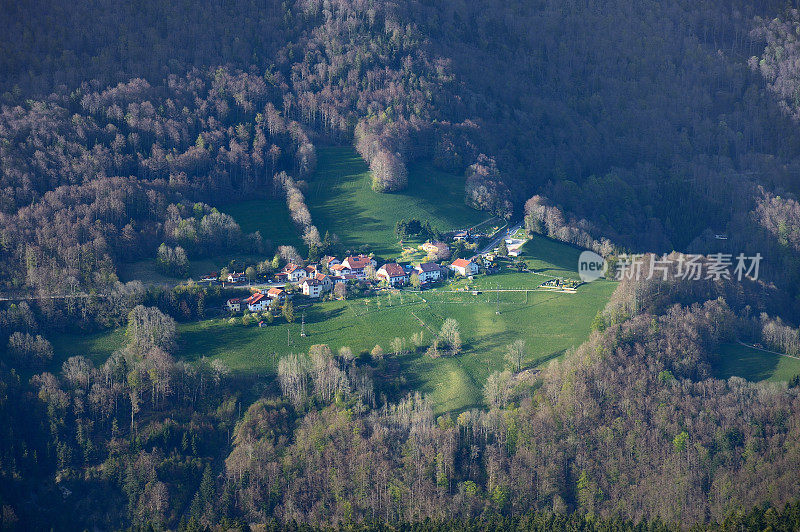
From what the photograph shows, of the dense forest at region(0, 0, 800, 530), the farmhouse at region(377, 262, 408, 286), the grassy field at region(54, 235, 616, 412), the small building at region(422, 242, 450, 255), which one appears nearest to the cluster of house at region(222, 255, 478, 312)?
the farmhouse at region(377, 262, 408, 286)

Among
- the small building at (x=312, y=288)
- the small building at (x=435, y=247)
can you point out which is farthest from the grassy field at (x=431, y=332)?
the small building at (x=435, y=247)

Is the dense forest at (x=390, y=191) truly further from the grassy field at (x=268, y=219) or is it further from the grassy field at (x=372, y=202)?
the grassy field at (x=372, y=202)

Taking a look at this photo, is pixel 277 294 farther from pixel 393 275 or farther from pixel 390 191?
pixel 390 191

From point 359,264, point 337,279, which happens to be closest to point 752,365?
point 359,264

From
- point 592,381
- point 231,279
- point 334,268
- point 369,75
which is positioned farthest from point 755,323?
point 369,75

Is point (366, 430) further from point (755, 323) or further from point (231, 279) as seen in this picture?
point (755, 323)

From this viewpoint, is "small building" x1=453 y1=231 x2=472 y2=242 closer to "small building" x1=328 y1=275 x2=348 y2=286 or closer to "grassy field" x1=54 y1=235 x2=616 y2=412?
"grassy field" x1=54 y1=235 x2=616 y2=412
